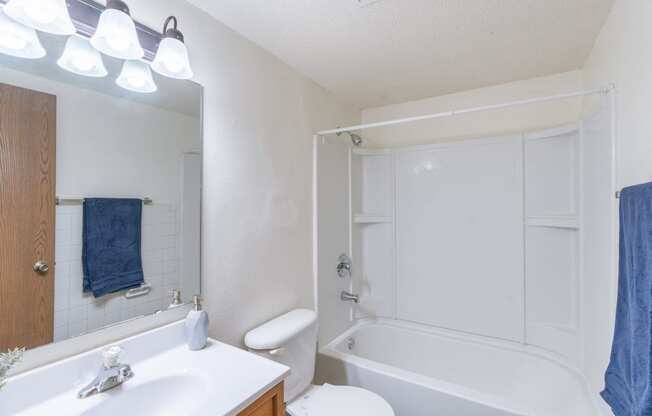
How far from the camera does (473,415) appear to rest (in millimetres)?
1436

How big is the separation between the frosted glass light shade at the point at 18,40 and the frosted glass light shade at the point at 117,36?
15 centimetres

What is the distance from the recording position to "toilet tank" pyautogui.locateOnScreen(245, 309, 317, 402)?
1373 mm

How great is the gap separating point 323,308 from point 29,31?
1.90 meters

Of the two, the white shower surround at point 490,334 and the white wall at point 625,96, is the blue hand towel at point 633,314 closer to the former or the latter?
the white wall at point 625,96

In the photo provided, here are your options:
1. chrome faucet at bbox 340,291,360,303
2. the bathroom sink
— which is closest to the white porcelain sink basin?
the bathroom sink

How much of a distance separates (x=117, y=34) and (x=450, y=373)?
2.64 meters

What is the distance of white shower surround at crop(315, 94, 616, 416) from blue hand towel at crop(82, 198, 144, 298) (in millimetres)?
1109

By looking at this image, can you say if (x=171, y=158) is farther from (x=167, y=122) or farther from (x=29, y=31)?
(x=29, y=31)

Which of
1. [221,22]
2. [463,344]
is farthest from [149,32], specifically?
[463,344]

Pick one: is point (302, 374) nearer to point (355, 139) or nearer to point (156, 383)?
point (156, 383)

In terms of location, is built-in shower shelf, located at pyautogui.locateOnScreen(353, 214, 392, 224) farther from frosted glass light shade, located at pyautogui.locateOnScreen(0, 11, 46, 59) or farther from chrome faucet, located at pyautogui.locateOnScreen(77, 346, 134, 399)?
frosted glass light shade, located at pyautogui.locateOnScreen(0, 11, 46, 59)

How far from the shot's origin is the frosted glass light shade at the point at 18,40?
83 cm

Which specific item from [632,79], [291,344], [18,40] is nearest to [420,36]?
[632,79]

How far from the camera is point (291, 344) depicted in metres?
1.47
